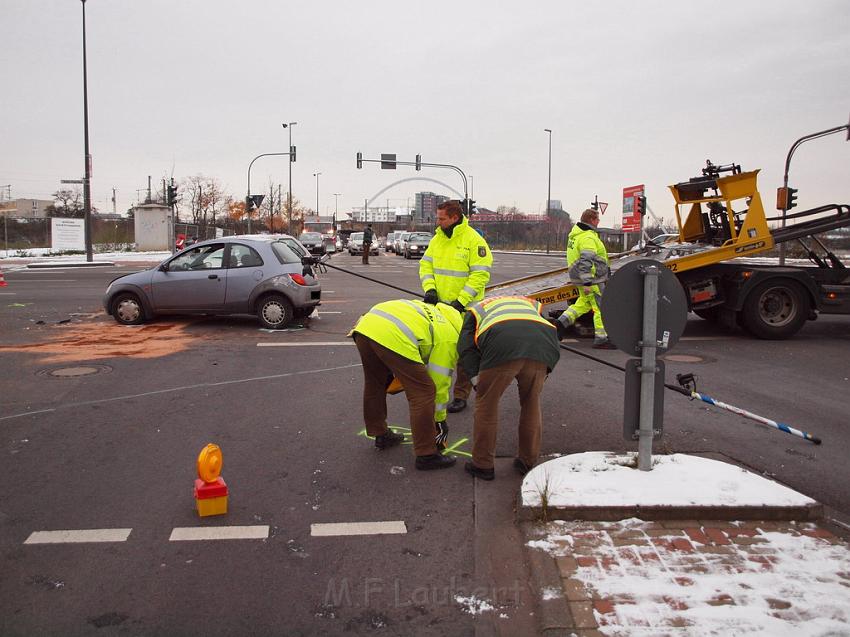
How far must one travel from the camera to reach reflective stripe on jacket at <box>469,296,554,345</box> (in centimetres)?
460

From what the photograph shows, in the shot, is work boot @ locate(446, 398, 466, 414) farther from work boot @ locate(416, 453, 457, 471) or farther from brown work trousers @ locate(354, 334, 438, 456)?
work boot @ locate(416, 453, 457, 471)

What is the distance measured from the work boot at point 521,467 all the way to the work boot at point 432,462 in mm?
501

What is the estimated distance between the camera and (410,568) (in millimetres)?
3697

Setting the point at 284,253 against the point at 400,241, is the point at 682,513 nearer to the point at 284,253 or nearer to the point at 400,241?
the point at 284,253

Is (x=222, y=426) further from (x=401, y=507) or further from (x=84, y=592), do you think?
(x=84, y=592)

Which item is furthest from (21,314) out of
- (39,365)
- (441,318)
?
(441,318)

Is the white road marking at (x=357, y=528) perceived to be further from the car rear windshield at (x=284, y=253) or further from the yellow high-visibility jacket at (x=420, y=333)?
the car rear windshield at (x=284, y=253)

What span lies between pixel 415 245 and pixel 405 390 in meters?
36.3

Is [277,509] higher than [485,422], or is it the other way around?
[485,422]

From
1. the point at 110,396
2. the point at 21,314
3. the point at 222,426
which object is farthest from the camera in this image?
the point at 21,314

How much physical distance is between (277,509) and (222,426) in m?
2.02

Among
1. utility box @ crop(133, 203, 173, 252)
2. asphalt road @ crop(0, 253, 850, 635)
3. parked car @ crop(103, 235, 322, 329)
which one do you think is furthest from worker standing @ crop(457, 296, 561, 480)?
utility box @ crop(133, 203, 173, 252)

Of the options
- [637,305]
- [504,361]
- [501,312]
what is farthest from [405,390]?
[637,305]

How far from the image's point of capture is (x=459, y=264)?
22.7ft
